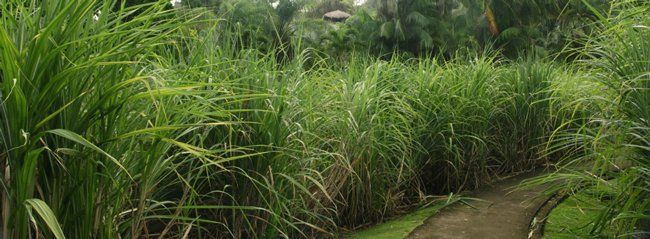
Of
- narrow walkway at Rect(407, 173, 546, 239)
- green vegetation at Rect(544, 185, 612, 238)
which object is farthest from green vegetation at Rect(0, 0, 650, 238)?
narrow walkway at Rect(407, 173, 546, 239)

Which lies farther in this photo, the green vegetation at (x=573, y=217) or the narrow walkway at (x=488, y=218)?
the narrow walkway at (x=488, y=218)

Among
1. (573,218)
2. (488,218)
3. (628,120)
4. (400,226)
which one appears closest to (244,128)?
(400,226)

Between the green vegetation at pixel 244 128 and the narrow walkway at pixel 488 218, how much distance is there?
45cm

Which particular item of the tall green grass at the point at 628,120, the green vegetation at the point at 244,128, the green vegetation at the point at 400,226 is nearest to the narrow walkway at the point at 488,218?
the green vegetation at the point at 400,226

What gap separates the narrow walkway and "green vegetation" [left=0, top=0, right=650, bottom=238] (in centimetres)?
45

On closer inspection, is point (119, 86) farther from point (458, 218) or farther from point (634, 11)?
point (458, 218)

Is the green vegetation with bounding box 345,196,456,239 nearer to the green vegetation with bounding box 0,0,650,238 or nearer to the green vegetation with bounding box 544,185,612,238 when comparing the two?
the green vegetation with bounding box 0,0,650,238

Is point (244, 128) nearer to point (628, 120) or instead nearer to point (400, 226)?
point (400, 226)

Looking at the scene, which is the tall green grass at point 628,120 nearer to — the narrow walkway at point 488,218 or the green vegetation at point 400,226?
the narrow walkway at point 488,218

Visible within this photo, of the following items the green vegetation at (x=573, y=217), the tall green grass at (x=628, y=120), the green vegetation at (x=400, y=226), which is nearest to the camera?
the tall green grass at (x=628, y=120)

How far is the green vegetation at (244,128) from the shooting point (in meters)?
1.90

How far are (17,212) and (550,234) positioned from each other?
3077 millimetres

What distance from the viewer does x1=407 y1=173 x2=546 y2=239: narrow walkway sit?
12.5 feet

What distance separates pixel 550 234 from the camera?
373 cm
